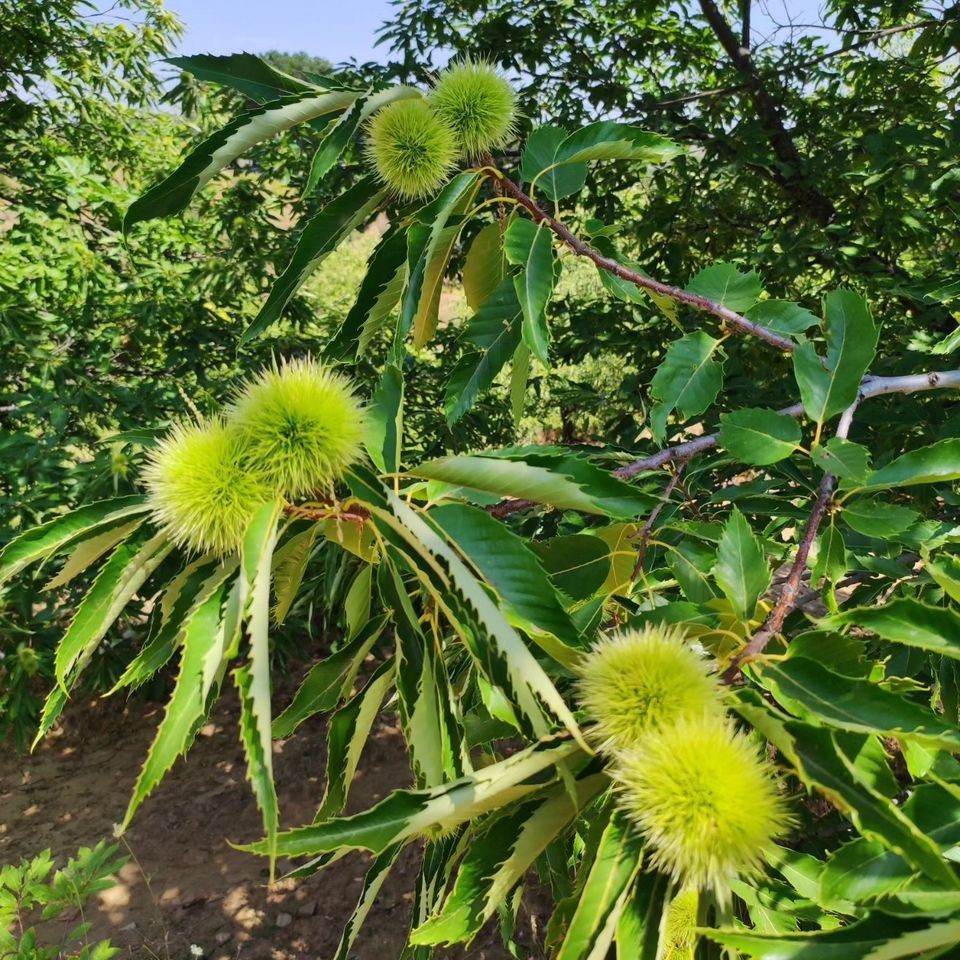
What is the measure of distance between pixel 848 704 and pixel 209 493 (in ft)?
1.92

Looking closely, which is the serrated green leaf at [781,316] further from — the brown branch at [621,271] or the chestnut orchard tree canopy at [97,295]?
the chestnut orchard tree canopy at [97,295]

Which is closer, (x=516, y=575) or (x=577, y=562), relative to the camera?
(x=516, y=575)

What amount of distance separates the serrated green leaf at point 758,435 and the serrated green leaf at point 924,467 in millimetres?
119

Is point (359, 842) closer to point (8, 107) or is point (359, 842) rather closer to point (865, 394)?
point (865, 394)

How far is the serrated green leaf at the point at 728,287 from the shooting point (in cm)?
116

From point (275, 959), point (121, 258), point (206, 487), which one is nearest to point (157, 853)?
point (275, 959)

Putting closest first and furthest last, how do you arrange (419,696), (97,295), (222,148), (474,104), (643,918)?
(643,918), (419,696), (222,148), (474,104), (97,295)

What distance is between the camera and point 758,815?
574 mm

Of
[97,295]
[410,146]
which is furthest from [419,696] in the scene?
[97,295]

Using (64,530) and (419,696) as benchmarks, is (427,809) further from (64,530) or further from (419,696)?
(64,530)

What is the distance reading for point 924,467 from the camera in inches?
33.5

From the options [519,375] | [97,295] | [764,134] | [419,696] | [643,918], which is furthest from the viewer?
[97,295]

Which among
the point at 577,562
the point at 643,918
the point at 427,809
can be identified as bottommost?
the point at 643,918

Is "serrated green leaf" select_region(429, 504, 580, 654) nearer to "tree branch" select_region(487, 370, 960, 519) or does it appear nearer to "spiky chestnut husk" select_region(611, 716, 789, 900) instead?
"spiky chestnut husk" select_region(611, 716, 789, 900)
